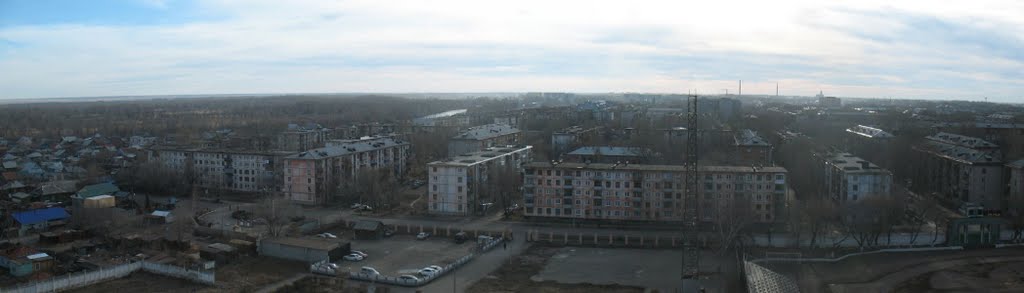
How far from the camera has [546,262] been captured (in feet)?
42.9

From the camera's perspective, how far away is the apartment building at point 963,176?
18.2m

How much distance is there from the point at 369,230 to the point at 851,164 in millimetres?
11620

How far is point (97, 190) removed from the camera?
1861 centimetres

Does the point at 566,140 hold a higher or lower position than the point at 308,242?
higher

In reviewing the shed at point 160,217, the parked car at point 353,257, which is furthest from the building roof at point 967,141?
the shed at point 160,217

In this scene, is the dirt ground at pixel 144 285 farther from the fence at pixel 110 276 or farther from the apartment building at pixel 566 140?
the apartment building at pixel 566 140

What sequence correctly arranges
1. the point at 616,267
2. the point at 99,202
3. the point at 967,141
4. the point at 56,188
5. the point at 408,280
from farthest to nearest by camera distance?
the point at 967,141, the point at 56,188, the point at 99,202, the point at 616,267, the point at 408,280

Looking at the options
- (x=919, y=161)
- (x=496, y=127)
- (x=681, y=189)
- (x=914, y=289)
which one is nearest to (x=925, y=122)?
(x=919, y=161)

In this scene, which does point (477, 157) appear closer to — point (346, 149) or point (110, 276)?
point (346, 149)

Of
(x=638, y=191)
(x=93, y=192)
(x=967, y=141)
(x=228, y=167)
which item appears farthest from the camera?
(x=967, y=141)

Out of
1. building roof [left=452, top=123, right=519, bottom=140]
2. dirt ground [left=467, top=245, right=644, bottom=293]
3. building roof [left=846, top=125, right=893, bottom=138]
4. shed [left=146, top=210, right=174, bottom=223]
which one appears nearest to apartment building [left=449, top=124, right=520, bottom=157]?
building roof [left=452, top=123, right=519, bottom=140]

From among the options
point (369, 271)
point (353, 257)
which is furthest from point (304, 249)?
point (369, 271)

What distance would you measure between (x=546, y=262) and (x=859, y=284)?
513cm

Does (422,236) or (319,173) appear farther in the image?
(319,173)
